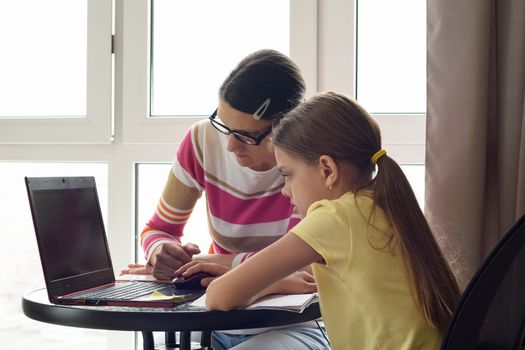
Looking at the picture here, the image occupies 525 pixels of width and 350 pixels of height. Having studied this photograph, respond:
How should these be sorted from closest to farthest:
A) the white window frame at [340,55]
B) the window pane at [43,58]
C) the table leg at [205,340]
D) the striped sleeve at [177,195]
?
the table leg at [205,340], the striped sleeve at [177,195], the white window frame at [340,55], the window pane at [43,58]

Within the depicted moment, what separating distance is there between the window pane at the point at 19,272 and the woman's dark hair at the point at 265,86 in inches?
53.8

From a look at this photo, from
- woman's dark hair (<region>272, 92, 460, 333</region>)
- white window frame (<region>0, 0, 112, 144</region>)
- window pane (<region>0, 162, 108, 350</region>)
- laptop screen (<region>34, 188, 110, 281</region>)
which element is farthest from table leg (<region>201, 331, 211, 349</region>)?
window pane (<region>0, 162, 108, 350</region>)

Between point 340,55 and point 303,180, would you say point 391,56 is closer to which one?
point 340,55

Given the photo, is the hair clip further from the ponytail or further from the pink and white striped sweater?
the ponytail

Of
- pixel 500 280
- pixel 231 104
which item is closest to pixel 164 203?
pixel 231 104

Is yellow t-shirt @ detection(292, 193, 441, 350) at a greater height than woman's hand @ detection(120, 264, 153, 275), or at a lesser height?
greater

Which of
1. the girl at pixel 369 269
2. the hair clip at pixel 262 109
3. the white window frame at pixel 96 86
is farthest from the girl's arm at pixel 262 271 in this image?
the white window frame at pixel 96 86

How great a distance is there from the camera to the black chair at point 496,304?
86 centimetres

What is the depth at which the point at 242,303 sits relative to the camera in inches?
48.4

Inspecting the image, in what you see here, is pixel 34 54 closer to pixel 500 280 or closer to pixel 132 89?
pixel 132 89

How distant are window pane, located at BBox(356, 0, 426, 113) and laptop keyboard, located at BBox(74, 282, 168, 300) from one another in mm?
1062

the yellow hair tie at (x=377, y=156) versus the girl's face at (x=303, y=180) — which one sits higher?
the yellow hair tie at (x=377, y=156)

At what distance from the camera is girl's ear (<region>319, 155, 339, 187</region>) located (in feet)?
4.31

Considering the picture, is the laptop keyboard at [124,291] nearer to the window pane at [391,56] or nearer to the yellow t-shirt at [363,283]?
the yellow t-shirt at [363,283]
